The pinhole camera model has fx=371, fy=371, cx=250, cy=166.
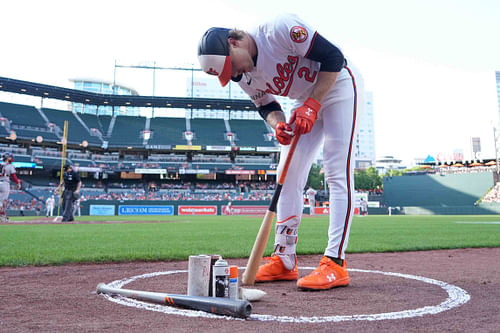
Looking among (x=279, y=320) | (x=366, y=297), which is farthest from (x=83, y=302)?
(x=366, y=297)

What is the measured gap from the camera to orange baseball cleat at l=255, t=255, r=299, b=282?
300cm

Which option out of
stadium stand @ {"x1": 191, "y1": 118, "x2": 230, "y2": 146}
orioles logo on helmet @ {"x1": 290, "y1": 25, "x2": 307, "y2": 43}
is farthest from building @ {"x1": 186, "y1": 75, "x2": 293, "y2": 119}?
stadium stand @ {"x1": 191, "y1": 118, "x2": 230, "y2": 146}

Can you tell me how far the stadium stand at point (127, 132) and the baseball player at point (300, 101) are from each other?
1666 inches

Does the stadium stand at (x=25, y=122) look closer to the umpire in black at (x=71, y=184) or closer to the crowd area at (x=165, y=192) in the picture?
the crowd area at (x=165, y=192)

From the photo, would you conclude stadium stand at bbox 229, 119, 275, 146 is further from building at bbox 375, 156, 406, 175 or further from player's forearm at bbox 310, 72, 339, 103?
building at bbox 375, 156, 406, 175

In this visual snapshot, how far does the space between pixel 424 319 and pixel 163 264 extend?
2.86 metres

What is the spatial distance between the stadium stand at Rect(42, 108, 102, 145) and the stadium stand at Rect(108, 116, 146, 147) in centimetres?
200

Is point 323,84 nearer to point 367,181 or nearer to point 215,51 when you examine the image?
point 215,51

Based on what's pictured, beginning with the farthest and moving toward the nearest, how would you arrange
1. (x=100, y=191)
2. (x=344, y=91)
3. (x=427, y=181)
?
(x=427, y=181) → (x=100, y=191) → (x=344, y=91)

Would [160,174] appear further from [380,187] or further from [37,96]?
[380,187]

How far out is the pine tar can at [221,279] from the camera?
78.5 inches

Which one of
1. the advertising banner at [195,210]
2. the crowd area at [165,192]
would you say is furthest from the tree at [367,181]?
the advertising banner at [195,210]

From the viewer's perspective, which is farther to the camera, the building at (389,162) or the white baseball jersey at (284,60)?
the building at (389,162)

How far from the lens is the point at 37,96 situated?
4116 cm
